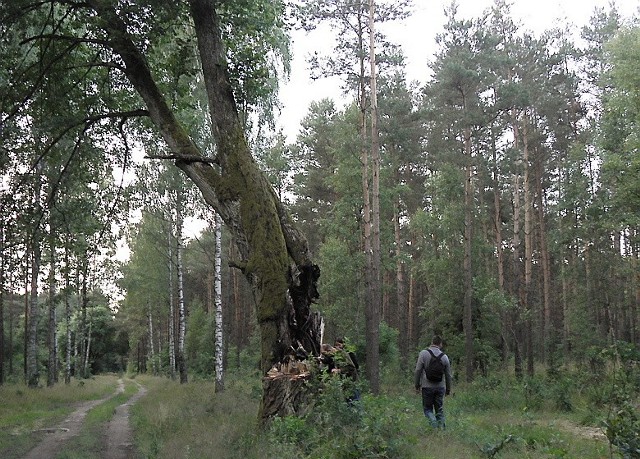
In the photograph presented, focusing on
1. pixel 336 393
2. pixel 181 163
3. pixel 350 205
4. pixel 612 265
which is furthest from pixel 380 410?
pixel 612 265

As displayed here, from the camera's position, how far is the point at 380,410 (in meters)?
6.94

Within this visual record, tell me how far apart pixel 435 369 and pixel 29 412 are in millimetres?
11236

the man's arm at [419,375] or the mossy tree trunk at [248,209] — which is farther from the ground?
the mossy tree trunk at [248,209]

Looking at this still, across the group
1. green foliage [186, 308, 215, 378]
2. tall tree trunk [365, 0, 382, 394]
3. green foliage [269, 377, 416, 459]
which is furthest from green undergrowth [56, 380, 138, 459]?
green foliage [186, 308, 215, 378]

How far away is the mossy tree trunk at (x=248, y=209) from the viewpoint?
767cm

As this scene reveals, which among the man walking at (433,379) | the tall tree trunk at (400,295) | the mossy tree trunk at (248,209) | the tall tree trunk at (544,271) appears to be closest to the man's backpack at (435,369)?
the man walking at (433,379)

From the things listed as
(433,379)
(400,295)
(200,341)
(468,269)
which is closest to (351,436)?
(433,379)

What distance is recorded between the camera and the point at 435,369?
8.98m

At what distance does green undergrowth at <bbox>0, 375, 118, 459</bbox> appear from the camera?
9.53 metres

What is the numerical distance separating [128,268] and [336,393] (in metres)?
31.2

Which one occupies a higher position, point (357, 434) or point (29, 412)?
point (357, 434)

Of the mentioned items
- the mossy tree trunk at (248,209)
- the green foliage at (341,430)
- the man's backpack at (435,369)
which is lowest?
the green foliage at (341,430)

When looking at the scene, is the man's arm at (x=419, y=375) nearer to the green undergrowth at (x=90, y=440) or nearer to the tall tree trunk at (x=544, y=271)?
the green undergrowth at (x=90, y=440)

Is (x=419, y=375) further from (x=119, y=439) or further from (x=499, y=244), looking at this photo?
(x=499, y=244)
